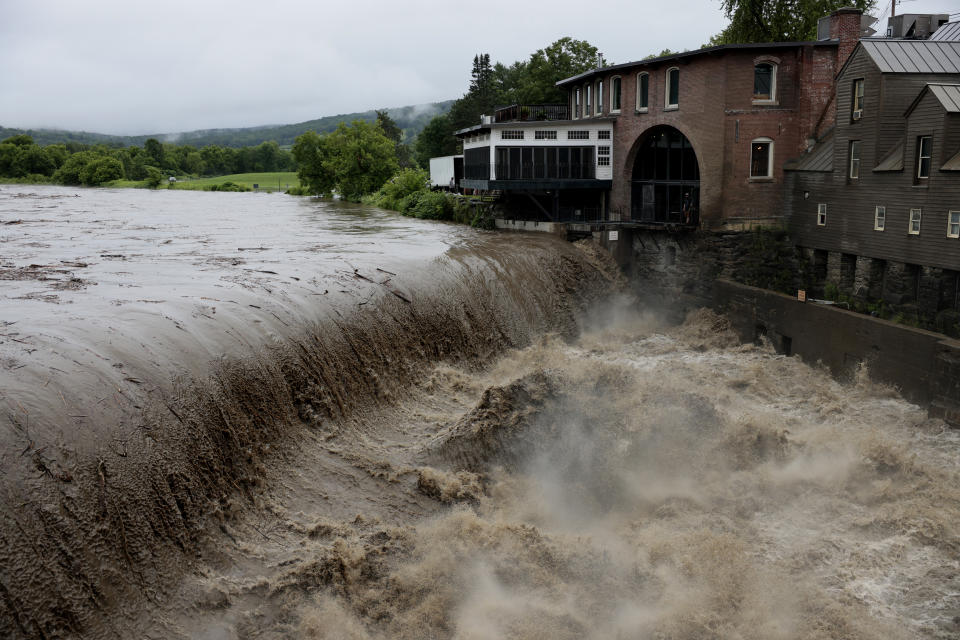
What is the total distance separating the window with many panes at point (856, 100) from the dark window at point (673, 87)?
28.9 feet

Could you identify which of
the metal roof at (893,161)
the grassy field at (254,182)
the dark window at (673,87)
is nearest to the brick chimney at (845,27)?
the dark window at (673,87)

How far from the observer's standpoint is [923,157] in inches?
912

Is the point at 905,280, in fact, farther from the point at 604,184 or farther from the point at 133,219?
the point at 133,219

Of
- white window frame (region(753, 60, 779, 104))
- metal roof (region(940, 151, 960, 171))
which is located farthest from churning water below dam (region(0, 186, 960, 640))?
white window frame (region(753, 60, 779, 104))

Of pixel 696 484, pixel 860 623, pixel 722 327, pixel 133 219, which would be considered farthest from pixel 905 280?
pixel 133 219

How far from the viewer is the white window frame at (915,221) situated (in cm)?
2310

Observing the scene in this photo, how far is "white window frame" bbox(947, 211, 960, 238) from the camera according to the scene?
2157cm

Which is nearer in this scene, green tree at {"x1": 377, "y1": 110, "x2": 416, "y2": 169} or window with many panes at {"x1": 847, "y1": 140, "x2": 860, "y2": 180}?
window with many panes at {"x1": 847, "y1": 140, "x2": 860, "y2": 180}

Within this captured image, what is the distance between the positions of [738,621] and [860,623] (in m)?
1.92

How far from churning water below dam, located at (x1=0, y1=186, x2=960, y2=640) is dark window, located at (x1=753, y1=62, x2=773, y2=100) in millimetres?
13984

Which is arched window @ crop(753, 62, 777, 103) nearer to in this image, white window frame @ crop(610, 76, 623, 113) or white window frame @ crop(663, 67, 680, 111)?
white window frame @ crop(663, 67, 680, 111)

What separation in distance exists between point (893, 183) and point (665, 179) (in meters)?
13.2

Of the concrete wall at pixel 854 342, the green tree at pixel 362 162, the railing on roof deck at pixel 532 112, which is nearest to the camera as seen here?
the concrete wall at pixel 854 342

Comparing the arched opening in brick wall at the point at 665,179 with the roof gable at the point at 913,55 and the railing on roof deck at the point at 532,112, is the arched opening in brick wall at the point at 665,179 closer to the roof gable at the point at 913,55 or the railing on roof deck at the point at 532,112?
the railing on roof deck at the point at 532,112
